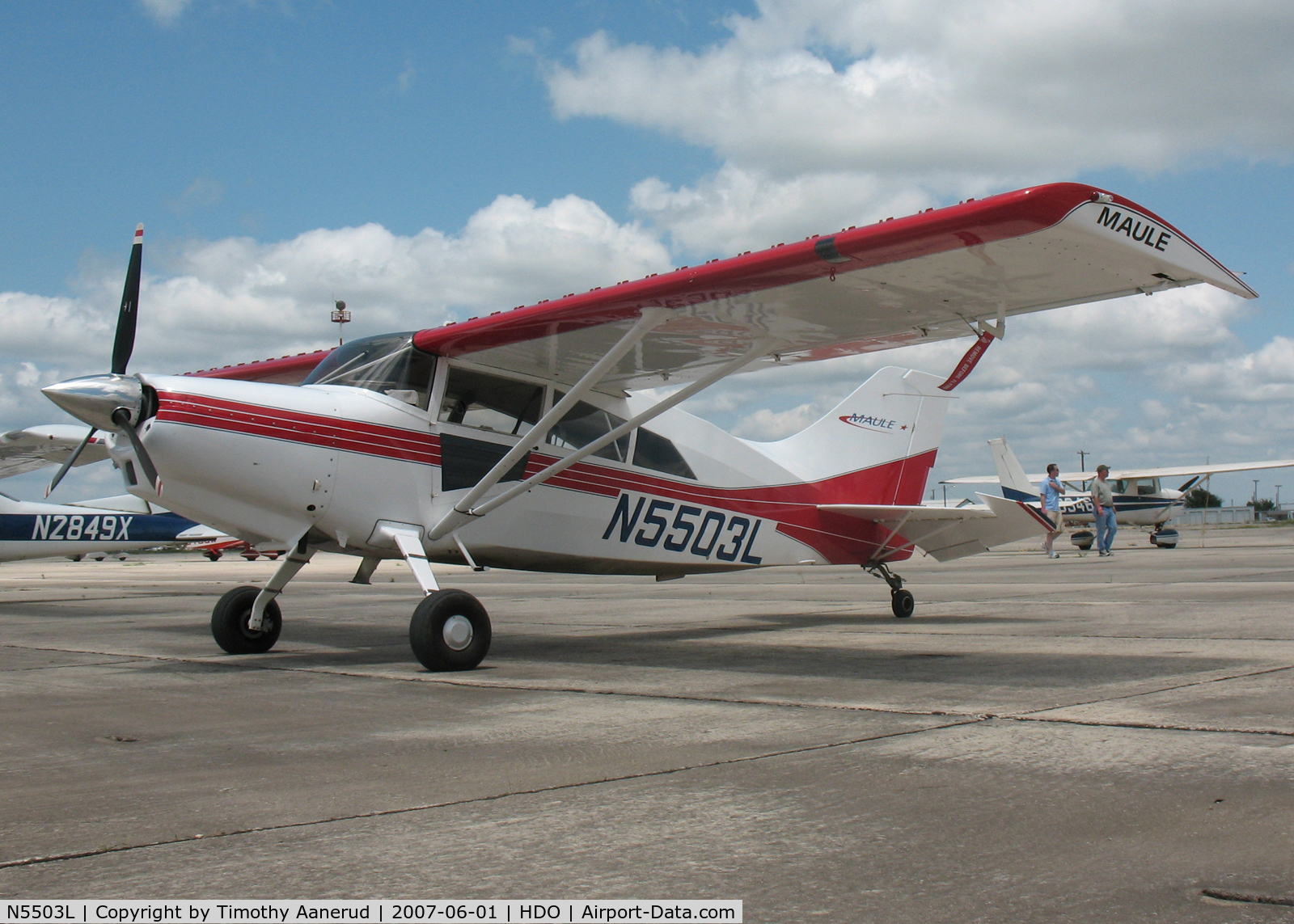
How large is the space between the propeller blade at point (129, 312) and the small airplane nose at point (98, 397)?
691 millimetres

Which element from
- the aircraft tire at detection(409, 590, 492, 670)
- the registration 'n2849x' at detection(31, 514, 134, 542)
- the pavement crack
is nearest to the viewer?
the pavement crack

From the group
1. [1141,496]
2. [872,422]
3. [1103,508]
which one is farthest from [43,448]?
[1141,496]

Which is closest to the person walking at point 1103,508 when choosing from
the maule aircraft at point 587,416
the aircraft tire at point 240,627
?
the maule aircraft at point 587,416

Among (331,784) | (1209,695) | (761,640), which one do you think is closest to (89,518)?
(761,640)

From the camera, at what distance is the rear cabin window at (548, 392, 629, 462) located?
26.8ft

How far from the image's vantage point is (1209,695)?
4699mm

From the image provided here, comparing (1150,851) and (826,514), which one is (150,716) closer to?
(1150,851)

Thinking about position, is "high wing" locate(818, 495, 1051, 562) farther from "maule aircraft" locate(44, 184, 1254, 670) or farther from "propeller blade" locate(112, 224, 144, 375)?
"propeller blade" locate(112, 224, 144, 375)

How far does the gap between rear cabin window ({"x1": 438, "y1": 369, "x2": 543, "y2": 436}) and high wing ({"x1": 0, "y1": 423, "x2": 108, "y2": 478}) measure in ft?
13.5

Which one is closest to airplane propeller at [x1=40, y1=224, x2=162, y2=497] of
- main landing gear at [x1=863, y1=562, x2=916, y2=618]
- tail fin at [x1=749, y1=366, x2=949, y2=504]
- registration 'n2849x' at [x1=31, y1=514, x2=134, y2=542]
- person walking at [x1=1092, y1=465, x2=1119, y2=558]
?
tail fin at [x1=749, y1=366, x2=949, y2=504]

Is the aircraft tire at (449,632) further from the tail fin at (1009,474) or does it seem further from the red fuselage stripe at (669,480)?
the tail fin at (1009,474)

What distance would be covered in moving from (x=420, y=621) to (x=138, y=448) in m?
2.12

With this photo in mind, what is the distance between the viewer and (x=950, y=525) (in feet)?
32.4

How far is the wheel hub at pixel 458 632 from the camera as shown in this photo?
634 centimetres
